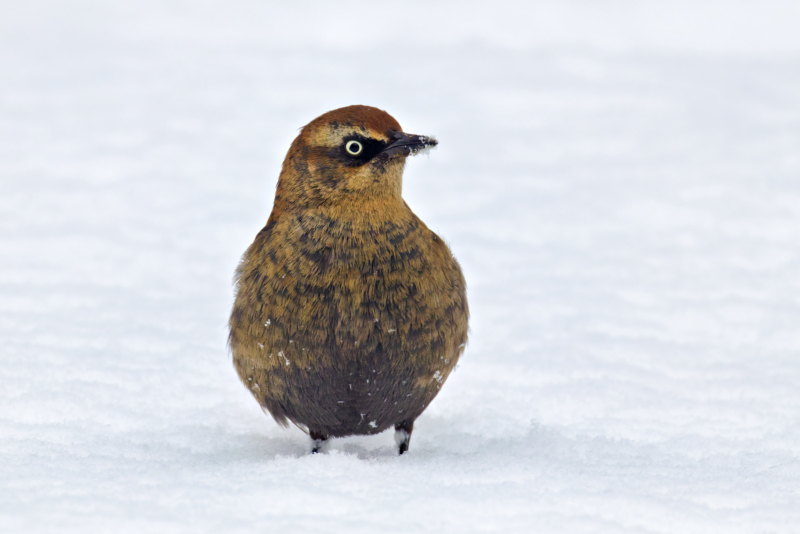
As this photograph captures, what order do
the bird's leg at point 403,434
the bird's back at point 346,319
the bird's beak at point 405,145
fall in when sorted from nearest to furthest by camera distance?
the bird's back at point 346,319
the bird's beak at point 405,145
the bird's leg at point 403,434

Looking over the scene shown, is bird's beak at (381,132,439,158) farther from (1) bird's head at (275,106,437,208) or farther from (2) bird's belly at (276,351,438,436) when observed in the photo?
(2) bird's belly at (276,351,438,436)

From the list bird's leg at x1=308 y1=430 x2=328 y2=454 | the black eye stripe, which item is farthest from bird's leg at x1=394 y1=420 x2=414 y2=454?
the black eye stripe

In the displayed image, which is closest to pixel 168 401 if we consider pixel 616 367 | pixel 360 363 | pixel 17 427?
pixel 17 427

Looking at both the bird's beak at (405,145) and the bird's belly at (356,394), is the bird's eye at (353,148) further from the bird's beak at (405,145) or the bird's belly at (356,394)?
the bird's belly at (356,394)

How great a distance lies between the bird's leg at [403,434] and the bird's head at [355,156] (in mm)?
1046

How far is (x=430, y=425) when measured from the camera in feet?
14.3

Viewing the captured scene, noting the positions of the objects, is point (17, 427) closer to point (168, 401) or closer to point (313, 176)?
point (168, 401)

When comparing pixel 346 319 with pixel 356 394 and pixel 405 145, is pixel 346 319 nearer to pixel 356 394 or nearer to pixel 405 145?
pixel 356 394

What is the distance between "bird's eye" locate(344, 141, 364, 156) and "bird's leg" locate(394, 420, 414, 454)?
1.25 meters

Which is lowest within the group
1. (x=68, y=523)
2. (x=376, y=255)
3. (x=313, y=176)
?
(x=68, y=523)

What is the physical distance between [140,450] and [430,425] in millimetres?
1469

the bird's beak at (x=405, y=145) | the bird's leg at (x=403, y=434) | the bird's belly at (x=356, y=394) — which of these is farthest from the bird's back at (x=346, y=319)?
the bird's beak at (x=405, y=145)

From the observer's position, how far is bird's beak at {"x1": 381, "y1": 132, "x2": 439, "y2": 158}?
3615 mm

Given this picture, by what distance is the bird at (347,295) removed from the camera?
3479mm
